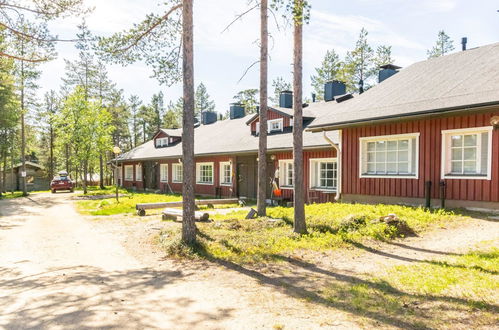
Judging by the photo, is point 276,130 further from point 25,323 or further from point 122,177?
point 122,177

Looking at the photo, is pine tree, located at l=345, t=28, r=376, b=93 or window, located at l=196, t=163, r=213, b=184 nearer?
window, located at l=196, t=163, r=213, b=184

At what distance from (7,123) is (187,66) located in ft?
84.3

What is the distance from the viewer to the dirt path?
4.09 meters

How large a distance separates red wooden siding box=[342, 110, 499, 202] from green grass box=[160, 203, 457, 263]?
1.08 m

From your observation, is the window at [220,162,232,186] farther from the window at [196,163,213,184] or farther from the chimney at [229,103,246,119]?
the chimney at [229,103,246,119]

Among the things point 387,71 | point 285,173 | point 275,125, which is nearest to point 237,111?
point 275,125

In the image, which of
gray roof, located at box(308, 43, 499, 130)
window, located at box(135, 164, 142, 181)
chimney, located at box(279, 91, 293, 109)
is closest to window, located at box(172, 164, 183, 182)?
window, located at box(135, 164, 142, 181)

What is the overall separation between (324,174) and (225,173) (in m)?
7.63

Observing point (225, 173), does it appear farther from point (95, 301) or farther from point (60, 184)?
point (60, 184)

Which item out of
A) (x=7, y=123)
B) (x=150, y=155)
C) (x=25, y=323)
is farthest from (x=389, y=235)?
(x=7, y=123)

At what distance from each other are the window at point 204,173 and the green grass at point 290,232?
41.7 ft

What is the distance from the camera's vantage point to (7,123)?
2705 centimetres

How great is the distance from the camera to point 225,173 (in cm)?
2173

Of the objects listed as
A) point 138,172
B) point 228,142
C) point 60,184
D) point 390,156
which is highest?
point 228,142
